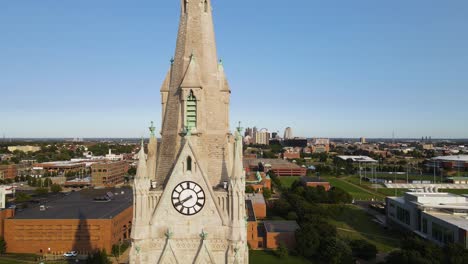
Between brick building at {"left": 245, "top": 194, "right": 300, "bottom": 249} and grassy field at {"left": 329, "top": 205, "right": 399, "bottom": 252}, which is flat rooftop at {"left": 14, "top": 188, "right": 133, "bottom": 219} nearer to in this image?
brick building at {"left": 245, "top": 194, "right": 300, "bottom": 249}

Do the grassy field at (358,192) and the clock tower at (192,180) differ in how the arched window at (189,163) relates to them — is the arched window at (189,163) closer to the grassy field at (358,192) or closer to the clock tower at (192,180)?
the clock tower at (192,180)

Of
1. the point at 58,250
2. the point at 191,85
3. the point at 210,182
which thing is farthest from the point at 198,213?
the point at 58,250

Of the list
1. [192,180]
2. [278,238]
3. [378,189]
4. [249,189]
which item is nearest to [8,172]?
[249,189]

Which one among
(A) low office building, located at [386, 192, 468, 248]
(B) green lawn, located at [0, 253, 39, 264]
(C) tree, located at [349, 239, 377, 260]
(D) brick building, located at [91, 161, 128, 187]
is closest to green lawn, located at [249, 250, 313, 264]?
(C) tree, located at [349, 239, 377, 260]

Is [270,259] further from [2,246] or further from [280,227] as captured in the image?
[2,246]

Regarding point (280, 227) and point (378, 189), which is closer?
point (280, 227)

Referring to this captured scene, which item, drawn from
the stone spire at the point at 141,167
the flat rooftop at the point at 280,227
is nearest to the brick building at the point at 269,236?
the flat rooftop at the point at 280,227

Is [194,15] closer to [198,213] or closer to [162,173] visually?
[162,173]
